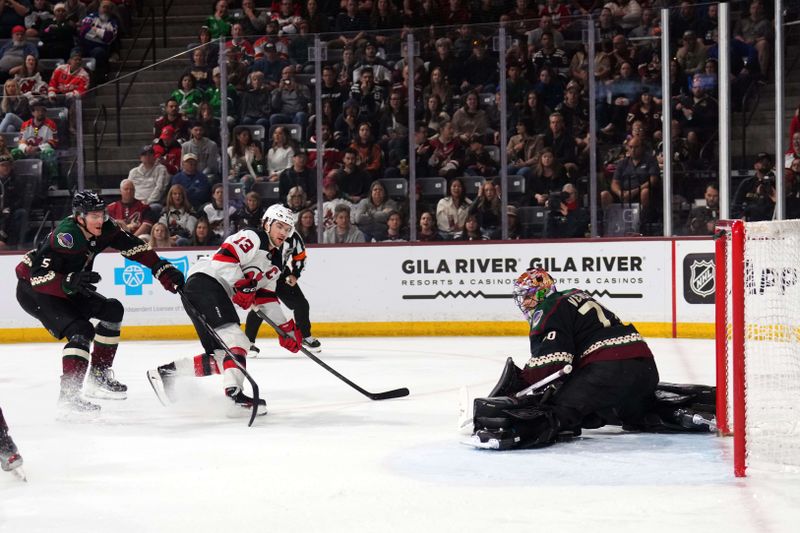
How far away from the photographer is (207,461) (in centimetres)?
440

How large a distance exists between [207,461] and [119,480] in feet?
1.40

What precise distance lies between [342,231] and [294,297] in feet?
3.61

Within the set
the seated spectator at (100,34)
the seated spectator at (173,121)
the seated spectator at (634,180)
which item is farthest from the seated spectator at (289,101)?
the seated spectator at (100,34)

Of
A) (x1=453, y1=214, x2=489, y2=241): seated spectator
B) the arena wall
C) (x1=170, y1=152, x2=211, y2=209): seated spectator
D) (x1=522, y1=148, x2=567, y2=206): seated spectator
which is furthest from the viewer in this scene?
(x1=170, y1=152, x2=211, y2=209): seated spectator

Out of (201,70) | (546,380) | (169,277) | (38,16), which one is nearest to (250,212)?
(201,70)

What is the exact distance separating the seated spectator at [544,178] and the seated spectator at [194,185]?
108 inches

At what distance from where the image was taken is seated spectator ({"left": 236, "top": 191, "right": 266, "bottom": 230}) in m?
9.38

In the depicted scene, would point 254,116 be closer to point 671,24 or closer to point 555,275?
point 555,275

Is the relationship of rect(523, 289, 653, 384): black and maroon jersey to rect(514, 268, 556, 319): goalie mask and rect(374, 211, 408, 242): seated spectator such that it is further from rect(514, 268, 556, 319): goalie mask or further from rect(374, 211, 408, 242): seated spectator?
rect(374, 211, 408, 242): seated spectator

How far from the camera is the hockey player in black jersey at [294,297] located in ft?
25.9

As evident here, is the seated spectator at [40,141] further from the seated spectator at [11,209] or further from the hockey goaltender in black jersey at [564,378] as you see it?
the hockey goaltender in black jersey at [564,378]

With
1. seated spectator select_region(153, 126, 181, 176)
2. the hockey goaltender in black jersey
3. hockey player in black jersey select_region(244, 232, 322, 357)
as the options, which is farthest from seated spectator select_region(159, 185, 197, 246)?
the hockey goaltender in black jersey

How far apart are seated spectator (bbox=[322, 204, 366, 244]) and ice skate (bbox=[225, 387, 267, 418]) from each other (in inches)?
155

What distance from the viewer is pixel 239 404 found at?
17.9 ft
